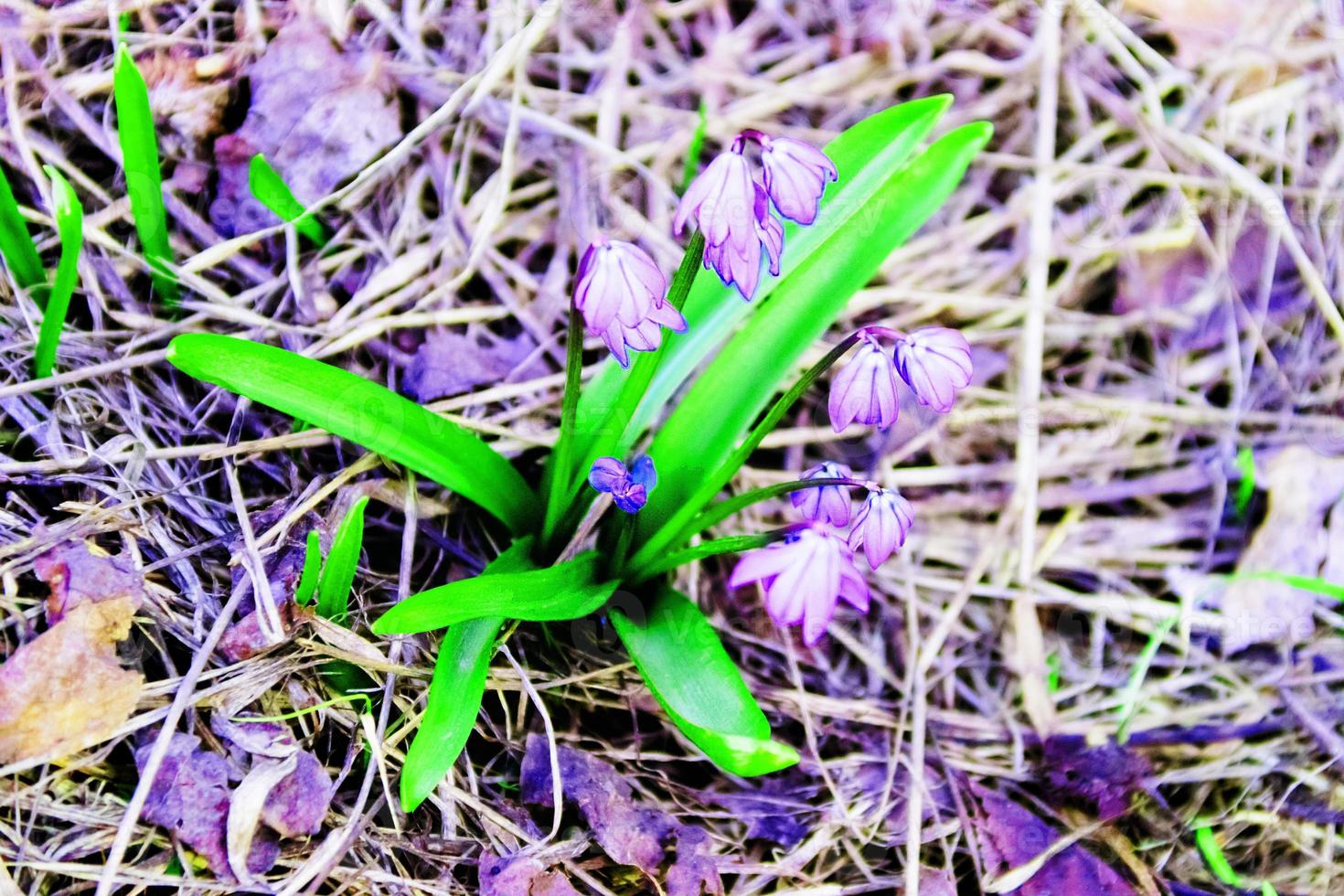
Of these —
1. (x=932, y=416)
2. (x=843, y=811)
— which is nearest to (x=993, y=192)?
(x=932, y=416)

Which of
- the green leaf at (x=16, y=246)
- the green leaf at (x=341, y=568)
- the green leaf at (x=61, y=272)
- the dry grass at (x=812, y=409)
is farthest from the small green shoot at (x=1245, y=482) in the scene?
the green leaf at (x=16, y=246)

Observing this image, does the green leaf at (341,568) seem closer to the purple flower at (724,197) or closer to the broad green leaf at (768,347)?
the broad green leaf at (768,347)

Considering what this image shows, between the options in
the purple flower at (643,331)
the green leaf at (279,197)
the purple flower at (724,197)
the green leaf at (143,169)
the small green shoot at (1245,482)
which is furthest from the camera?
the small green shoot at (1245,482)

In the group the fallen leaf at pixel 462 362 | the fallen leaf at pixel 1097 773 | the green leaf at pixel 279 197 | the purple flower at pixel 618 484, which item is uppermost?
the green leaf at pixel 279 197

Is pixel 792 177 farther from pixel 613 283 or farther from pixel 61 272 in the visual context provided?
pixel 61 272

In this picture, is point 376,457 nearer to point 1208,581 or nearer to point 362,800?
point 362,800

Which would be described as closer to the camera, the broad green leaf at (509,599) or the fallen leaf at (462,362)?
the broad green leaf at (509,599)
